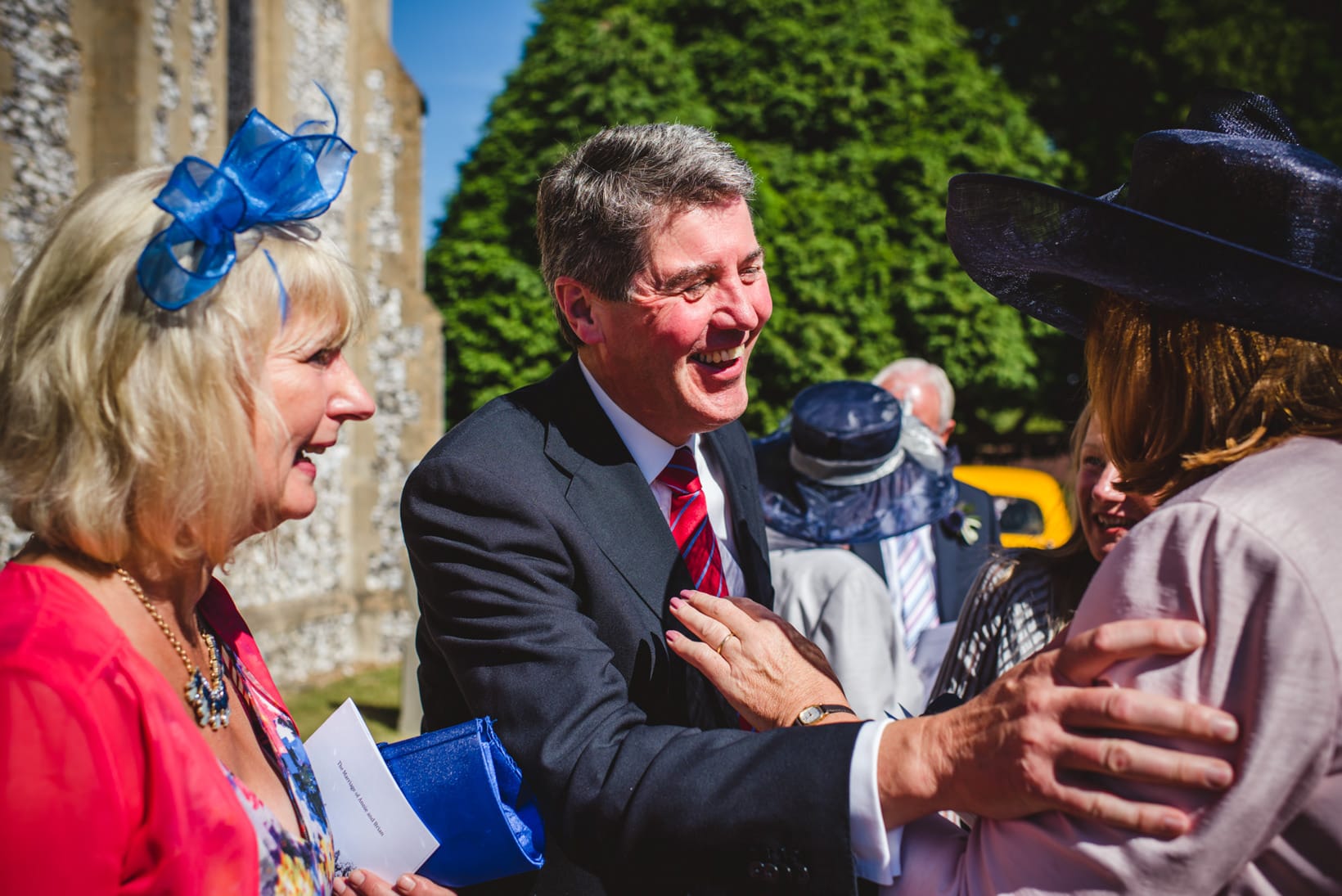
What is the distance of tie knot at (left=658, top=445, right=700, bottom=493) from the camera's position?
2.35 metres

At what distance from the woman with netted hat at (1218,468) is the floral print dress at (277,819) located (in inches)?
36.4

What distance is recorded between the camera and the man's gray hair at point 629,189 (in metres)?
2.16

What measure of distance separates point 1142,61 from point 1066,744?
1979cm

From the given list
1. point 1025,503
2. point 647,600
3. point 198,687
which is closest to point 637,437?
point 647,600

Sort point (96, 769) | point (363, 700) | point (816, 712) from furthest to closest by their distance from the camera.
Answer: point (363, 700)
point (816, 712)
point (96, 769)

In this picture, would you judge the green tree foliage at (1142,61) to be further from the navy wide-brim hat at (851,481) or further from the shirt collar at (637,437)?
the shirt collar at (637,437)

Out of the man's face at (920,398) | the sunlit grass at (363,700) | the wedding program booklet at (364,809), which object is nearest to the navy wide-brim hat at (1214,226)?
the wedding program booklet at (364,809)

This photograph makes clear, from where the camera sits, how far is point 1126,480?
4.88 ft

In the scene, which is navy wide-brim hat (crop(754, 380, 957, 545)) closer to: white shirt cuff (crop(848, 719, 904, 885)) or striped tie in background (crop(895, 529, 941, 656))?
striped tie in background (crop(895, 529, 941, 656))

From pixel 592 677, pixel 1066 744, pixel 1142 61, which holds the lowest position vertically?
pixel 592 677

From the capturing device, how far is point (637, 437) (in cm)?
228

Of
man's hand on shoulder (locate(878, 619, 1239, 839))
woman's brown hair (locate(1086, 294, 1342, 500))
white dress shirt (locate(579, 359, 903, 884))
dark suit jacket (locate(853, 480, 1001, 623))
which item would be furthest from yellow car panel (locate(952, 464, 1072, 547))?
man's hand on shoulder (locate(878, 619, 1239, 839))

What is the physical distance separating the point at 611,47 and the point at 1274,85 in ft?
39.4

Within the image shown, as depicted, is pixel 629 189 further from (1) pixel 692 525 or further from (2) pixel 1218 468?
(2) pixel 1218 468
